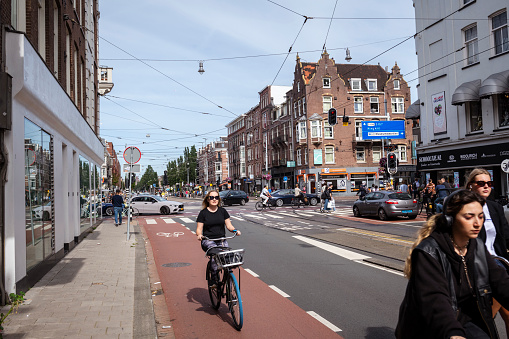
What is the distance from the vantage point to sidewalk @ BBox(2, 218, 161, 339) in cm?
491

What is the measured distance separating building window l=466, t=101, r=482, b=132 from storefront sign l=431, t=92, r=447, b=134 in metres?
1.66

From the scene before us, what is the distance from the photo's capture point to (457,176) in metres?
23.3

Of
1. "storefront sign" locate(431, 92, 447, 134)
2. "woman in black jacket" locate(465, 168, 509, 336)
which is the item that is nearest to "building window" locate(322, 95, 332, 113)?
"storefront sign" locate(431, 92, 447, 134)

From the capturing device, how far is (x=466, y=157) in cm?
2217

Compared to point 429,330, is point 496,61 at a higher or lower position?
higher

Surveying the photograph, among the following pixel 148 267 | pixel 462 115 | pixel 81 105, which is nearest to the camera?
pixel 148 267

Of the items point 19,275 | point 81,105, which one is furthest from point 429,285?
point 81,105

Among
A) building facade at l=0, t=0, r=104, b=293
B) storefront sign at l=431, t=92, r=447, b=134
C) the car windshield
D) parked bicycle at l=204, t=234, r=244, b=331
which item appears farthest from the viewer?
storefront sign at l=431, t=92, r=447, b=134

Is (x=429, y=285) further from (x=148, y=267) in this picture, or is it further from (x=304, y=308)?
(x=148, y=267)

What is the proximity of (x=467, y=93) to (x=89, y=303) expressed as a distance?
20.1 m

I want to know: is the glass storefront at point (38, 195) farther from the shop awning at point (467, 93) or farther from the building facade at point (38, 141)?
the shop awning at point (467, 93)

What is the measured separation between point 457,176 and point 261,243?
15.0 meters

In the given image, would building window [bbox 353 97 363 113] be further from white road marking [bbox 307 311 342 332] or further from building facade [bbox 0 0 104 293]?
white road marking [bbox 307 311 342 332]

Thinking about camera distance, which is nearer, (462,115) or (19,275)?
(19,275)
